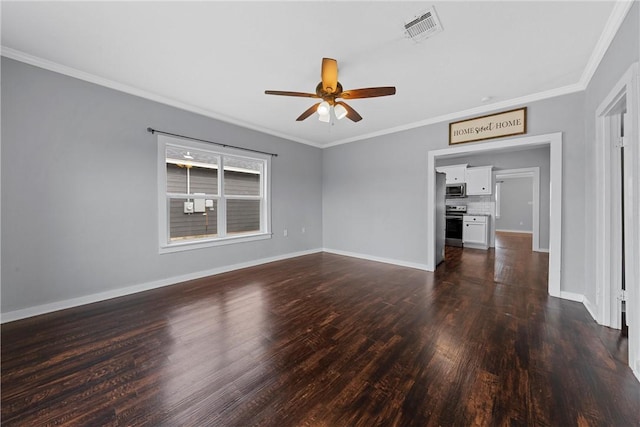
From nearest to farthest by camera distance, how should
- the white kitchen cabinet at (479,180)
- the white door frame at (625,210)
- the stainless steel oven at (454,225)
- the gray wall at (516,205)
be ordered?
1. the white door frame at (625,210)
2. the white kitchen cabinet at (479,180)
3. the stainless steel oven at (454,225)
4. the gray wall at (516,205)

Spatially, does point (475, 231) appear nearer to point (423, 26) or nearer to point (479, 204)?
point (479, 204)

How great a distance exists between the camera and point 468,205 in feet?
22.6


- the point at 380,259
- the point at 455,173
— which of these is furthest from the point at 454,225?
the point at 380,259

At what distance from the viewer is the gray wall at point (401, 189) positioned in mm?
2818

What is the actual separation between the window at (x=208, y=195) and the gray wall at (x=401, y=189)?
5.62 ft

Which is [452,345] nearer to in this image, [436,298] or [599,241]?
[436,298]

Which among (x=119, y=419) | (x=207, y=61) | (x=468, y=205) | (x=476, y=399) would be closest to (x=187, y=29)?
(x=207, y=61)

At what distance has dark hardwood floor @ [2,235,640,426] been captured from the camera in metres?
1.30

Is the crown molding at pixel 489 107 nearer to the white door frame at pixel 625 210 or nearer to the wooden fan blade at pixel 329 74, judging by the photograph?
the white door frame at pixel 625 210

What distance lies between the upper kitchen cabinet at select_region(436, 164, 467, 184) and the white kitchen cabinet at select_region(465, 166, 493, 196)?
103 millimetres

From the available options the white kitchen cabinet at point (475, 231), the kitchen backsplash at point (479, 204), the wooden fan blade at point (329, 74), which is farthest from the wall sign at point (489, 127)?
the kitchen backsplash at point (479, 204)

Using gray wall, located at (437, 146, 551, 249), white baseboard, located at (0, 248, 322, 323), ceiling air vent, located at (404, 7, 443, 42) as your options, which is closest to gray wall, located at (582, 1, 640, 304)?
ceiling air vent, located at (404, 7, 443, 42)

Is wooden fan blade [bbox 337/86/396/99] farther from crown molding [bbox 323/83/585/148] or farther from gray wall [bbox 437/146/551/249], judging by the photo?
gray wall [bbox 437/146/551/249]

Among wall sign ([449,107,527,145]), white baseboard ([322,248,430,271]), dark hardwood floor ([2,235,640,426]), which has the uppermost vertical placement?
wall sign ([449,107,527,145])
